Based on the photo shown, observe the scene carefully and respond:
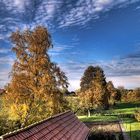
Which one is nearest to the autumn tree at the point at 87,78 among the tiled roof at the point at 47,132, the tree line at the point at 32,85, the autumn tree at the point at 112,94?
the autumn tree at the point at 112,94

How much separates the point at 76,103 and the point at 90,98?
4743 mm

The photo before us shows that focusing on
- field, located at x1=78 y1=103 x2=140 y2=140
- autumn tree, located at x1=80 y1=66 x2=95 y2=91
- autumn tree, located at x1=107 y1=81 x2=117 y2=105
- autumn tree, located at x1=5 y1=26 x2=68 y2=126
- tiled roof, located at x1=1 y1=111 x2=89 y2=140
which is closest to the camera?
tiled roof, located at x1=1 y1=111 x2=89 y2=140

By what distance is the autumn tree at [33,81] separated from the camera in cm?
2755

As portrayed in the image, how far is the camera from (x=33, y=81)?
90.9 feet

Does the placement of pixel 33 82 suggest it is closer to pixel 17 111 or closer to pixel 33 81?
pixel 33 81

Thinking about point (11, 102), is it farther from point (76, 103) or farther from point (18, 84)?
→ point (76, 103)

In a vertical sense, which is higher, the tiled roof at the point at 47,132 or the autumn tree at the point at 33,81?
the autumn tree at the point at 33,81

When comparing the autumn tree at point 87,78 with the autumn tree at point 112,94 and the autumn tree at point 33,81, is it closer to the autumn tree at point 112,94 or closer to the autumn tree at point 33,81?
the autumn tree at point 112,94

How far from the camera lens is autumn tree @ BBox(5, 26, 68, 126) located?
27.5 meters

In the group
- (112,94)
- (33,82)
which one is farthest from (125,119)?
(112,94)

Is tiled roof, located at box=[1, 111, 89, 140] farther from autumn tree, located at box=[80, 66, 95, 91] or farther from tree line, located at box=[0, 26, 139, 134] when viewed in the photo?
autumn tree, located at box=[80, 66, 95, 91]

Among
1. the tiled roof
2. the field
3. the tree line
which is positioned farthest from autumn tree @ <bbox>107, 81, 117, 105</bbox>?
the tiled roof

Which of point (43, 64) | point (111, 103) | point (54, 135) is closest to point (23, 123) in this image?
point (43, 64)

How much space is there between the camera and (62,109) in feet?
101
